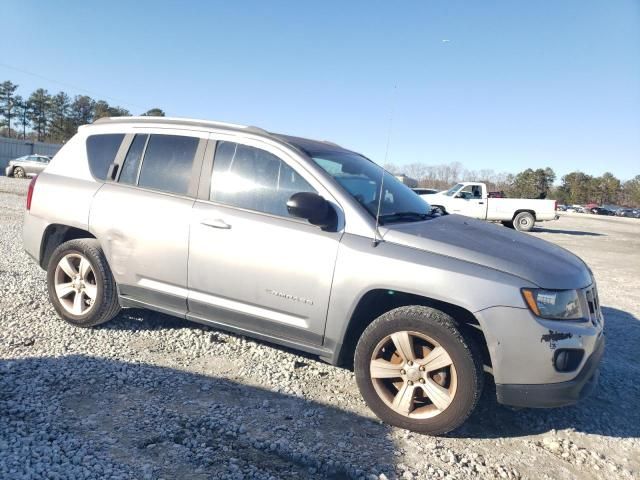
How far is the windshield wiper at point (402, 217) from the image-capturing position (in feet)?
11.3

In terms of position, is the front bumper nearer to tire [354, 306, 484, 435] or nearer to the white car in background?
tire [354, 306, 484, 435]

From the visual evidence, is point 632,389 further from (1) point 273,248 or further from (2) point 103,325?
(2) point 103,325

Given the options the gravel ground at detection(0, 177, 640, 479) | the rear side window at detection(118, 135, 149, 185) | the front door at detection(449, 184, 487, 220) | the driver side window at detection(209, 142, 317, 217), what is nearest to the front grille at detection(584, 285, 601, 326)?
the gravel ground at detection(0, 177, 640, 479)

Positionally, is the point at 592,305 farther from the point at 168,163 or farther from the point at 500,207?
the point at 500,207

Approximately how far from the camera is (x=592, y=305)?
124 inches

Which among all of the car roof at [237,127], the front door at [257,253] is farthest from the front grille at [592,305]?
the car roof at [237,127]

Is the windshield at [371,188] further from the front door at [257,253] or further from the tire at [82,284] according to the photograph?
the tire at [82,284]

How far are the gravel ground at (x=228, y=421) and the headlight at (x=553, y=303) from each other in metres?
0.88

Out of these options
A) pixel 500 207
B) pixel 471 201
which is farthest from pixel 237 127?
pixel 500 207

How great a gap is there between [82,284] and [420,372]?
3094 millimetres

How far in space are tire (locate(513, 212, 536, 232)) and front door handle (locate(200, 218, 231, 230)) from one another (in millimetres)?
19251

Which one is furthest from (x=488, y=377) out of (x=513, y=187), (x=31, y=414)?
(x=513, y=187)

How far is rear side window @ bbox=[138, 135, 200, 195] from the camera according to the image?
387 centimetres

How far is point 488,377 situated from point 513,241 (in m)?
1.10
